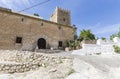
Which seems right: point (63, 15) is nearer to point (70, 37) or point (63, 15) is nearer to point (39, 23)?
point (70, 37)

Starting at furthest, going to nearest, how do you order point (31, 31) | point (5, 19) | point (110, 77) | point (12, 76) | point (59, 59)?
point (31, 31) < point (5, 19) < point (59, 59) < point (12, 76) < point (110, 77)

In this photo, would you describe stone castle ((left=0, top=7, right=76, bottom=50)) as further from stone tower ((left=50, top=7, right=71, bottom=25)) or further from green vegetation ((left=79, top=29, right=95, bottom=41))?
stone tower ((left=50, top=7, right=71, bottom=25))

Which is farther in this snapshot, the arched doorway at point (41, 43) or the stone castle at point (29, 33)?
the arched doorway at point (41, 43)

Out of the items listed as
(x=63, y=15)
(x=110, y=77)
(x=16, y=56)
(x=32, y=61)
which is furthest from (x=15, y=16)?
(x=63, y=15)

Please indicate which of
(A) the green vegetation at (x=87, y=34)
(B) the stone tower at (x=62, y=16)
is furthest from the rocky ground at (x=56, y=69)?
(B) the stone tower at (x=62, y=16)

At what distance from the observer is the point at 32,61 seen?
1166 cm

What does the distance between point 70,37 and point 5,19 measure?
37.1 feet

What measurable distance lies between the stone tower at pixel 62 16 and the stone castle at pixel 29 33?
1197 centimetres

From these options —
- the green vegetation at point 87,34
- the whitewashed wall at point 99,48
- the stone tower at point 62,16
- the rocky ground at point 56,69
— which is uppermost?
the stone tower at point 62,16

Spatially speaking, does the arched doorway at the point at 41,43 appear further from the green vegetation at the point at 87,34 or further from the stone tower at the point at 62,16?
the stone tower at the point at 62,16

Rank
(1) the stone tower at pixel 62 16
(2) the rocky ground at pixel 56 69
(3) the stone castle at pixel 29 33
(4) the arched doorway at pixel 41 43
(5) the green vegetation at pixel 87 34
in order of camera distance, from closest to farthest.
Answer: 1. (2) the rocky ground at pixel 56 69
2. (3) the stone castle at pixel 29 33
3. (4) the arched doorway at pixel 41 43
4. (5) the green vegetation at pixel 87 34
5. (1) the stone tower at pixel 62 16

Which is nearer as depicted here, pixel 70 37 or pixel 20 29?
pixel 20 29

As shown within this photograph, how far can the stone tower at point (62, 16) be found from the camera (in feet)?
117

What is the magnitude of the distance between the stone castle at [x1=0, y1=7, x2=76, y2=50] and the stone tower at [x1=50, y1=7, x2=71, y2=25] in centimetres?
1197
